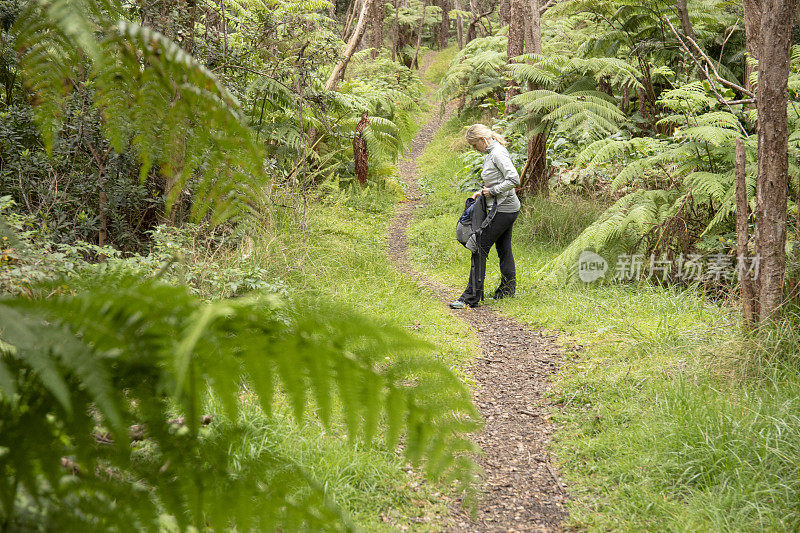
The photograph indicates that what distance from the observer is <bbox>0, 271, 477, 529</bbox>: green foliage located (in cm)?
57

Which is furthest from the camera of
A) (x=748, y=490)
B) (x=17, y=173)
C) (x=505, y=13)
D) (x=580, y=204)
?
(x=505, y=13)

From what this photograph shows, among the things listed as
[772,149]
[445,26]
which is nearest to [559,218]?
[772,149]

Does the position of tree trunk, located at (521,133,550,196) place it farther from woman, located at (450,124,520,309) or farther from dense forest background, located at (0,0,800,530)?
woman, located at (450,124,520,309)

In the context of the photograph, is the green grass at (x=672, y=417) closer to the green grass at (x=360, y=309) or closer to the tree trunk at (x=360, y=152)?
the green grass at (x=360, y=309)

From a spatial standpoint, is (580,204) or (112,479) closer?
(112,479)

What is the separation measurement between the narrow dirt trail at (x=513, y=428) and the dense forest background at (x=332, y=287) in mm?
166

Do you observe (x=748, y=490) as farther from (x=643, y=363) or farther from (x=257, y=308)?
(x=257, y=308)

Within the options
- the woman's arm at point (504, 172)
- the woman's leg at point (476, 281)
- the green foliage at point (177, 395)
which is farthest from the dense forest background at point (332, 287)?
the woman's arm at point (504, 172)

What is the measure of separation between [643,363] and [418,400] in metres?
3.83

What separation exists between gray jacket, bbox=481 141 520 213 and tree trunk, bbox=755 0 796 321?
8.52 feet

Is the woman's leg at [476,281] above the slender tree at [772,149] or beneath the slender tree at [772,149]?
beneath

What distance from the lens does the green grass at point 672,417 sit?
107 inches

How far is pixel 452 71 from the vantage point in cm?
1598

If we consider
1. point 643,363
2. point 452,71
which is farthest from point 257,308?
point 452,71
